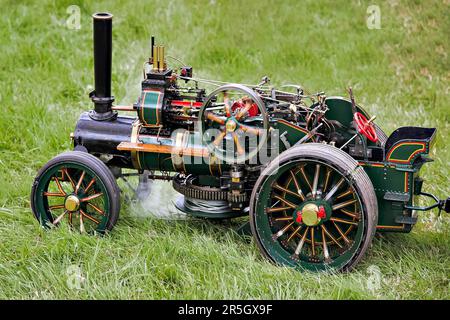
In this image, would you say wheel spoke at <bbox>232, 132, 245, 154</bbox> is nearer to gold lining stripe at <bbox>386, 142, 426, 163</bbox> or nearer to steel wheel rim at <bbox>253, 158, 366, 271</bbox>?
steel wheel rim at <bbox>253, 158, 366, 271</bbox>

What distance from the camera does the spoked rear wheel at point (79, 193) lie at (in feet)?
20.6

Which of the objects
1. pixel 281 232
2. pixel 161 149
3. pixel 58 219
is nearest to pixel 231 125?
pixel 161 149

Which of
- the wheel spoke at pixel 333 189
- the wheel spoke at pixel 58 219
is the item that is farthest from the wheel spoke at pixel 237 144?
the wheel spoke at pixel 58 219

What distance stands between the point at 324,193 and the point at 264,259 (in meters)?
0.68

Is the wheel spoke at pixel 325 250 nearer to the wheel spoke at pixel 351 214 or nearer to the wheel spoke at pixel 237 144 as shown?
the wheel spoke at pixel 351 214

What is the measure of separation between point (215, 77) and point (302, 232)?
428 centimetres

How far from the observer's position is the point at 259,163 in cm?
622

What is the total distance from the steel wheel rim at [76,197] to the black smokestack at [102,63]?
0.54m

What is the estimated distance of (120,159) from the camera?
21.9 feet

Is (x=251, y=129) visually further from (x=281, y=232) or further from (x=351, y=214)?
(x=351, y=214)

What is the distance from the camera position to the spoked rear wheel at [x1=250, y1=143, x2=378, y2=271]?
226 inches

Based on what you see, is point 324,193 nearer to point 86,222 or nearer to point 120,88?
point 86,222

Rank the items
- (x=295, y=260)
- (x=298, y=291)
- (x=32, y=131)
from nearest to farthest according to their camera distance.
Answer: (x=298, y=291)
(x=295, y=260)
(x=32, y=131)

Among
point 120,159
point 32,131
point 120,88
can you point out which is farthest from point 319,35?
point 120,159
